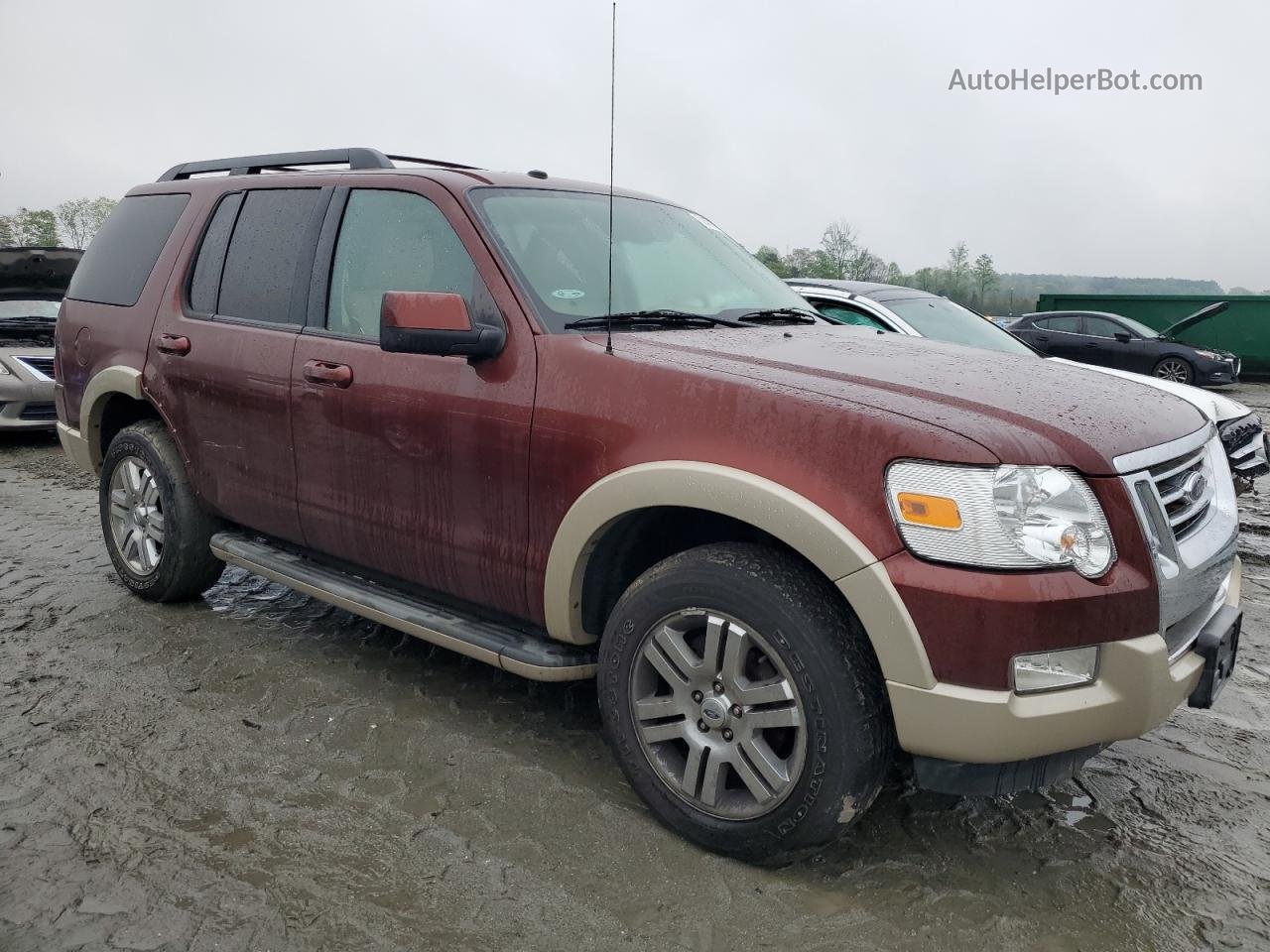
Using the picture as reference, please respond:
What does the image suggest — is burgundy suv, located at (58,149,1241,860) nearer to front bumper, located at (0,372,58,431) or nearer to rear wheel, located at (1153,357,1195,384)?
front bumper, located at (0,372,58,431)

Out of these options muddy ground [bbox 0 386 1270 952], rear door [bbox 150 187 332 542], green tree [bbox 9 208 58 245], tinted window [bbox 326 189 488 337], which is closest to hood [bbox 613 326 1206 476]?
tinted window [bbox 326 189 488 337]

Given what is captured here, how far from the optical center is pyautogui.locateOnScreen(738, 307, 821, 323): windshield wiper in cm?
347

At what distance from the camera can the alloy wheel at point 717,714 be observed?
2.47 metres

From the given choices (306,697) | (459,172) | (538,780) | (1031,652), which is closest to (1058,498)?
(1031,652)

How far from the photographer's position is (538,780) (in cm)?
302

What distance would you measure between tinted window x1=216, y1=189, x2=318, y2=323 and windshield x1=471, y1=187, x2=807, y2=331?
→ 0.90 meters

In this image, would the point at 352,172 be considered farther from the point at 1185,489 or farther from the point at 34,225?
the point at 34,225

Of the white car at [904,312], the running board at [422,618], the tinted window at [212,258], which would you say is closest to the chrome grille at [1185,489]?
the running board at [422,618]

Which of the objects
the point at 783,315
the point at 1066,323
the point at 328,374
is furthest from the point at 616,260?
the point at 1066,323

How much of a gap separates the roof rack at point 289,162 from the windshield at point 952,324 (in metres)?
3.90

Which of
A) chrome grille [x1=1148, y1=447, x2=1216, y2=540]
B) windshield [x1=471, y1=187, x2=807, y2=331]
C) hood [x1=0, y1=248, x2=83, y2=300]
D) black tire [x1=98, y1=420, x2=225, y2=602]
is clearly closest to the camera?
chrome grille [x1=1148, y1=447, x2=1216, y2=540]

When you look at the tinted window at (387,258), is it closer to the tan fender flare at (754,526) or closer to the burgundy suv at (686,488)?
the burgundy suv at (686,488)

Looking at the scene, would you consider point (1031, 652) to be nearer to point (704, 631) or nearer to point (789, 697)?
point (789, 697)

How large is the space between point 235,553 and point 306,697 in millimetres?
757
